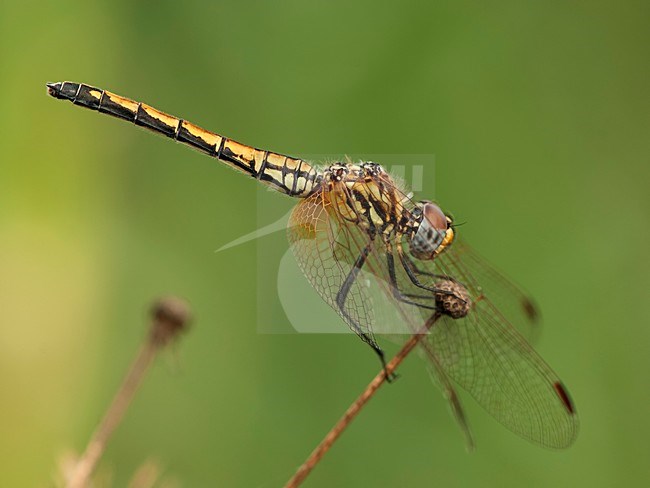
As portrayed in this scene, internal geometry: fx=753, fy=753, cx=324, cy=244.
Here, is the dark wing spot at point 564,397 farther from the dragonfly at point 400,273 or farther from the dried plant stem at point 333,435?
the dried plant stem at point 333,435

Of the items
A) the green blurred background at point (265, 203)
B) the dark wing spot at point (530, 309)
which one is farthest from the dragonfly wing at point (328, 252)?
the green blurred background at point (265, 203)

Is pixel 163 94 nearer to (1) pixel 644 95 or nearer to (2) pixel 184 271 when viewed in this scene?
(2) pixel 184 271

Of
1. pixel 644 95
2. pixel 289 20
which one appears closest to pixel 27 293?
pixel 289 20

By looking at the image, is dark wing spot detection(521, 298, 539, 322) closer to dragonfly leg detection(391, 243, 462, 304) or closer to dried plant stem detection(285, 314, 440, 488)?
dragonfly leg detection(391, 243, 462, 304)

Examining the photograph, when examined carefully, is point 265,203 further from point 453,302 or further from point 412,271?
point 453,302

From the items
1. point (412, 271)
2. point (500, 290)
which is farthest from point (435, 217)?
point (500, 290)

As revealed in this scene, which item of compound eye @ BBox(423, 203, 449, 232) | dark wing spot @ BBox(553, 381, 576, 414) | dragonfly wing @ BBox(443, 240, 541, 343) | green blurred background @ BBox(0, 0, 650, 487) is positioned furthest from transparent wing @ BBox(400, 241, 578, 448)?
green blurred background @ BBox(0, 0, 650, 487)
